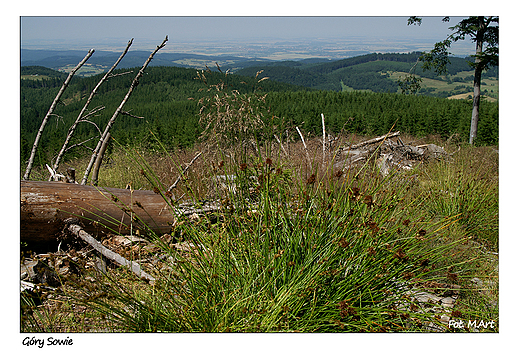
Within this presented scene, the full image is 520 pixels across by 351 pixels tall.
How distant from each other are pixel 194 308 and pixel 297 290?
58 centimetres

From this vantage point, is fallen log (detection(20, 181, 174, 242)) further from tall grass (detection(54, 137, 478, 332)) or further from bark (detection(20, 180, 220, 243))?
tall grass (detection(54, 137, 478, 332))

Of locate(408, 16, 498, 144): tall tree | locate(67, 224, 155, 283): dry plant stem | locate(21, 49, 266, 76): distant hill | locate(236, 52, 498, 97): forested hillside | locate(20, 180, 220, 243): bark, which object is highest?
locate(236, 52, 498, 97): forested hillside

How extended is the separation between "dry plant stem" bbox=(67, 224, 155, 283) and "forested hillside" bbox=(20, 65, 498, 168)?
893 mm

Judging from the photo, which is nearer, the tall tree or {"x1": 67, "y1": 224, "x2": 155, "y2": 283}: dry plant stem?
{"x1": 67, "y1": 224, "x2": 155, "y2": 283}: dry plant stem

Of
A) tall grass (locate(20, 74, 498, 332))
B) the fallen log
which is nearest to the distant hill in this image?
the fallen log

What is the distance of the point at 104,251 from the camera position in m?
2.46

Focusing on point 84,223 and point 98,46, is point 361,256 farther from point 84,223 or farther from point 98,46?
point 98,46

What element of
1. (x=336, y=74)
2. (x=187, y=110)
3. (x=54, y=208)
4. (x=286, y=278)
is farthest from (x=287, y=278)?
(x=336, y=74)

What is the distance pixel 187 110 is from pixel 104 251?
23682 millimetres

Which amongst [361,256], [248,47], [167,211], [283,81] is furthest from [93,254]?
[283,81]

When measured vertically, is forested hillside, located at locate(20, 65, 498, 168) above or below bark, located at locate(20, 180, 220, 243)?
above

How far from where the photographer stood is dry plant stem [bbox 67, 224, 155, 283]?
89.3 inches

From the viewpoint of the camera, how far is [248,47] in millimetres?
4363

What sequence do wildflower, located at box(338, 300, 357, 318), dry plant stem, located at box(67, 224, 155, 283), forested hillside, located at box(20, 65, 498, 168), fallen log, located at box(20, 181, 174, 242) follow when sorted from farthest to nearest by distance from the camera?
forested hillside, located at box(20, 65, 498, 168)
fallen log, located at box(20, 181, 174, 242)
dry plant stem, located at box(67, 224, 155, 283)
wildflower, located at box(338, 300, 357, 318)
